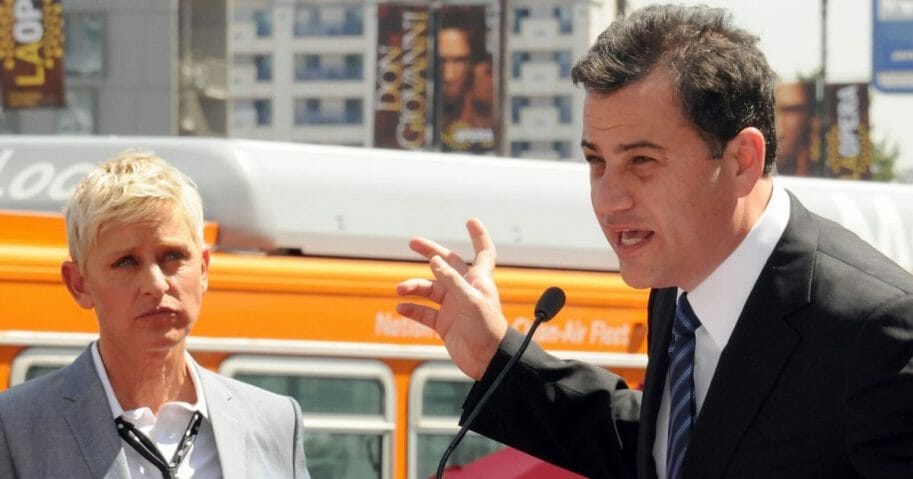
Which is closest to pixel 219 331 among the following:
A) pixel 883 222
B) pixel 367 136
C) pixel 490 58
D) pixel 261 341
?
pixel 261 341

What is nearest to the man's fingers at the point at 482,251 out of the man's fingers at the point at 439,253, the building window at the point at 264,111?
the man's fingers at the point at 439,253

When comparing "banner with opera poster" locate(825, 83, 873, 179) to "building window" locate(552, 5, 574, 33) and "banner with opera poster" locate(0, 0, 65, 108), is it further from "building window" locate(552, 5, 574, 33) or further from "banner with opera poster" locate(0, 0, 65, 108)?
"building window" locate(552, 5, 574, 33)

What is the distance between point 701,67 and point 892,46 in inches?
773

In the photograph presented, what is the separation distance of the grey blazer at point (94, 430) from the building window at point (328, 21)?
111 meters

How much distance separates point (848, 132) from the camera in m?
37.6

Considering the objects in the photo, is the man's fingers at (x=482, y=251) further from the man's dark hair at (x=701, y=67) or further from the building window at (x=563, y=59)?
the building window at (x=563, y=59)

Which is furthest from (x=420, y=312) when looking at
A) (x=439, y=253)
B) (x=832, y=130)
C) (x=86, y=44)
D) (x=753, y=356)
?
(x=86, y=44)

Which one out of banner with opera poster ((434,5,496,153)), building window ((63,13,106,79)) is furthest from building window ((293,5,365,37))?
banner with opera poster ((434,5,496,153))

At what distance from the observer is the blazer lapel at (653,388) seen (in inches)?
111

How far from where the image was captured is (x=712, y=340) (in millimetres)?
2748

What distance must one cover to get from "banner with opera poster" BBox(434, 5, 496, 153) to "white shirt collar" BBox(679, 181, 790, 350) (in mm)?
31533

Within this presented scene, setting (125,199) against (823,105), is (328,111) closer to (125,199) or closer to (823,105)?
(823,105)

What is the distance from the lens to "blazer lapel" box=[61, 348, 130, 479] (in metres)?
3.21

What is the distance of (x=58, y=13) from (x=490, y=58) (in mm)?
11063
